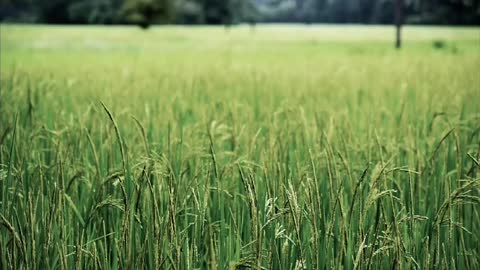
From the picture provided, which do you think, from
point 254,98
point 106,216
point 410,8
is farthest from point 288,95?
point 410,8

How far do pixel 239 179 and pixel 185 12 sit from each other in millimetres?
55414

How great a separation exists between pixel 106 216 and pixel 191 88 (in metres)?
2.87

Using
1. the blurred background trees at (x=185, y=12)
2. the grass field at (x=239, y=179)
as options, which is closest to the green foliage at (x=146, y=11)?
Answer: the blurred background trees at (x=185, y=12)

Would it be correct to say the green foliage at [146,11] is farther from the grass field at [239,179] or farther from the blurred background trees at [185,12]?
the grass field at [239,179]

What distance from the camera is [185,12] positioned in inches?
2210

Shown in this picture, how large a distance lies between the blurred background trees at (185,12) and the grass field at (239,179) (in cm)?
3951

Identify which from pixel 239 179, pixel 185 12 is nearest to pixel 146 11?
pixel 185 12

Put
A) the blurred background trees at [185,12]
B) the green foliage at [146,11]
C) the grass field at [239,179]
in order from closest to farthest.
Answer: the grass field at [239,179] → the green foliage at [146,11] → the blurred background trees at [185,12]

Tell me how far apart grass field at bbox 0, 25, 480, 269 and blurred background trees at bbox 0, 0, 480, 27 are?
39.5 m

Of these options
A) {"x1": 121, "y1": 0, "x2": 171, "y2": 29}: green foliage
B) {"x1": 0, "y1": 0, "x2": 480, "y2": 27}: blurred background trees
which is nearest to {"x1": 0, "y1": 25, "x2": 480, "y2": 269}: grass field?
{"x1": 0, "y1": 0, "x2": 480, "y2": 27}: blurred background trees

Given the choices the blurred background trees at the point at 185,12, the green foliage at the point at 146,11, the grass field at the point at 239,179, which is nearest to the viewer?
the grass field at the point at 239,179

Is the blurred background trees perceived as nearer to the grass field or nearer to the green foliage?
the green foliage

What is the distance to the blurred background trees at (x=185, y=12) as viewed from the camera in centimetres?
4803

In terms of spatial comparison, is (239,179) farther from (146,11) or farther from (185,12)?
(185,12)
